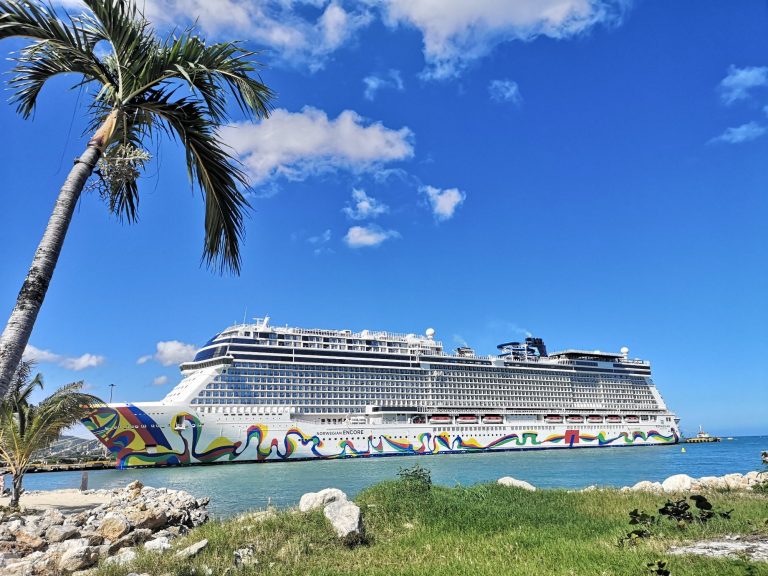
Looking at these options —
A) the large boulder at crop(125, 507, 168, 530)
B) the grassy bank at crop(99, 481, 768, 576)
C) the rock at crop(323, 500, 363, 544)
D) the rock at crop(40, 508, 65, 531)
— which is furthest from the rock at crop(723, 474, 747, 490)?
the rock at crop(40, 508, 65, 531)

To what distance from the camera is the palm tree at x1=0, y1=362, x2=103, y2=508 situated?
1357 centimetres

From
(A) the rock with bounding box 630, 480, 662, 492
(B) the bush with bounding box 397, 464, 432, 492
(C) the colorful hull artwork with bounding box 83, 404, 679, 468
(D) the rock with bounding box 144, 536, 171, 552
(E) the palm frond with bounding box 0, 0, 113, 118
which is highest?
(E) the palm frond with bounding box 0, 0, 113, 118

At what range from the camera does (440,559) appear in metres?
5.38

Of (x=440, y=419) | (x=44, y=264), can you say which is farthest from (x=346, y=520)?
(x=440, y=419)

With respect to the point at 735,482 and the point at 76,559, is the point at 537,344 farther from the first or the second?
the point at 76,559

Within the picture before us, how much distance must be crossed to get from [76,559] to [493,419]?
5411 cm

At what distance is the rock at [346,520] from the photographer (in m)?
6.39

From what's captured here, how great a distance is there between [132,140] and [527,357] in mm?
66296

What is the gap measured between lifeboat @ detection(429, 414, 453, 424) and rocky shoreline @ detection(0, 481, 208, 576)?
1734 inches

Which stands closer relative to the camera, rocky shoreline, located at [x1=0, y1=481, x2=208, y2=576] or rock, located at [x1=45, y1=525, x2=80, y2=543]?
rocky shoreline, located at [x1=0, y1=481, x2=208, y2=576]

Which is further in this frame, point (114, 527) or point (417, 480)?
point (417, 480)

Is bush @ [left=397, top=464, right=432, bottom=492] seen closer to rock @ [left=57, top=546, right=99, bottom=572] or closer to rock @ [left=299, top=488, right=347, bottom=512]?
rock @ [left=299, top=488, right=347, bottom=512]

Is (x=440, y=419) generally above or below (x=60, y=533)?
above

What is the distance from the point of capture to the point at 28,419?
14148mm
